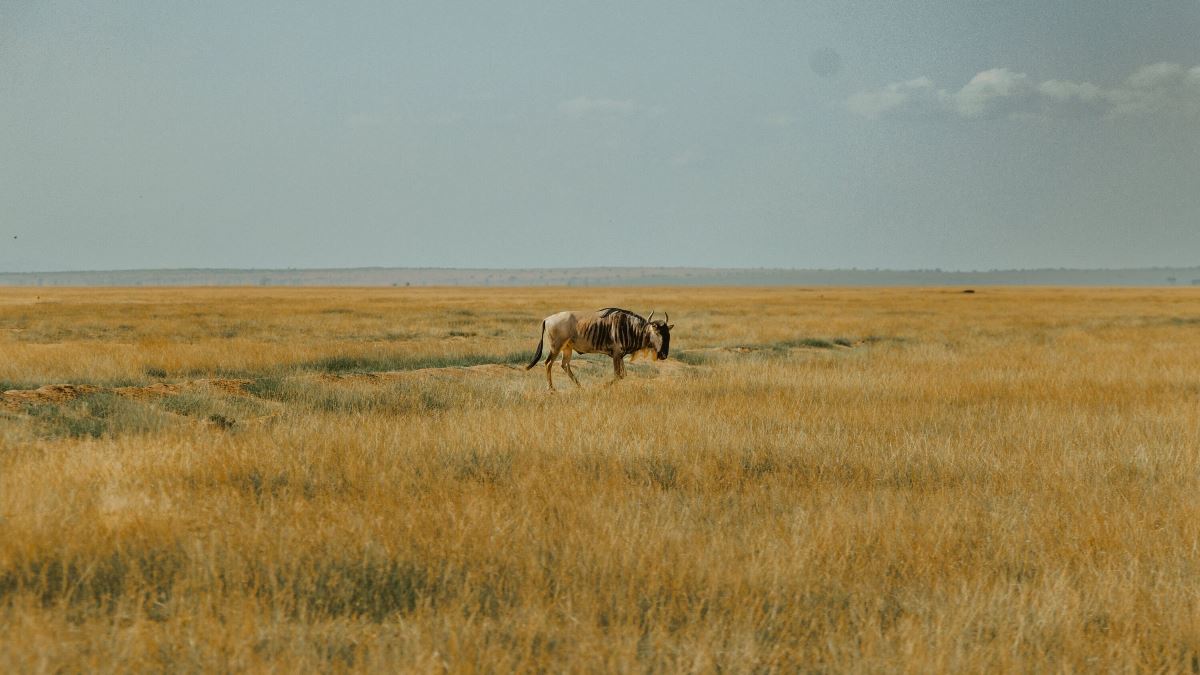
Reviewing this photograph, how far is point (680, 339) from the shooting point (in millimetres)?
29391

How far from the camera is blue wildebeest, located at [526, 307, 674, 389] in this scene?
1487 cm

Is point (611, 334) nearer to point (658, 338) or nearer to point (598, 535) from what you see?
point (658, 338)

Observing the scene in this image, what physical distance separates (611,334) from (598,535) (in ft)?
32.2

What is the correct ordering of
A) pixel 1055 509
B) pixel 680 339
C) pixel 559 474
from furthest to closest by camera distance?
pixel 680 339
pixel 559 474
pixel 1055 509

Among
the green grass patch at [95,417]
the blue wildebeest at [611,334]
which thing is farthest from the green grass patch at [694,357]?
A: the green grass patch at [95,417]

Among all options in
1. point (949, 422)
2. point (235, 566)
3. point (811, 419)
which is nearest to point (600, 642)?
point (235, 566)

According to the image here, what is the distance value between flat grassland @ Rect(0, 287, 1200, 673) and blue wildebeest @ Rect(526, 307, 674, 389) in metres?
2.42

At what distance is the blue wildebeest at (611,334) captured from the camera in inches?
585

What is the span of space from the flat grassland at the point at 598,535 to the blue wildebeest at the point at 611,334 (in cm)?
242

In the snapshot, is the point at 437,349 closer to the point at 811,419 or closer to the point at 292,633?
the point at 811,419

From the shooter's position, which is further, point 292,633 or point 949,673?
point 292,633

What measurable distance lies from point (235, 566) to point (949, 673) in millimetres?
3764

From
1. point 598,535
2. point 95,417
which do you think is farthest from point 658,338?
point 598,535

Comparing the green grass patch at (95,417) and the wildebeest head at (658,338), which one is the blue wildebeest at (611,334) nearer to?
the wildebeest head at (658,338)
